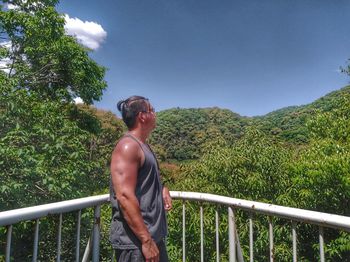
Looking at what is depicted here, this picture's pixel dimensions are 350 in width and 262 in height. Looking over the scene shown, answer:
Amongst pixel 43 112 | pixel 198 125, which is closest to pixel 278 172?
pixel 43 112

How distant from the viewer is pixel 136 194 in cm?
161

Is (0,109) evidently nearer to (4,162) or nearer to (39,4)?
(4,162)

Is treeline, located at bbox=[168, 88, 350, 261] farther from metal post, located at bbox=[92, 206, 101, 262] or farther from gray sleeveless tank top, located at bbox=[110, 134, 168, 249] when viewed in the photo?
gray sleeveless tank top, located at bbox=[110, 134, 168, 249]

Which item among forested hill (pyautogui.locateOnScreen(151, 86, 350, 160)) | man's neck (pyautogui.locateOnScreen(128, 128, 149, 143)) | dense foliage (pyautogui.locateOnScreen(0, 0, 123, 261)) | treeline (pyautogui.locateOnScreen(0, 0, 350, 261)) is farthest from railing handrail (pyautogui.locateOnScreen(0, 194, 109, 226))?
forested hill (pyautogui.locateOnScreen(151, 86, 350, 160))

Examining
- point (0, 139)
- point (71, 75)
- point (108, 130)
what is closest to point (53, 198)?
point (0, 139)

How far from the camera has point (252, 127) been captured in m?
12.6

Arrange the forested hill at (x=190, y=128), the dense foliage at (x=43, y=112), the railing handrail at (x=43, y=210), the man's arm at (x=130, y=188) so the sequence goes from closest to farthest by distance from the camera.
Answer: the railing handrail at (x=43, y=210), the man's arm at (x=130, y=188), the dense foliage at (x=43, y=112), the forested hill at (x=190, y=128)

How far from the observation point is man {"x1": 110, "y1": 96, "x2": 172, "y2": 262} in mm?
1518

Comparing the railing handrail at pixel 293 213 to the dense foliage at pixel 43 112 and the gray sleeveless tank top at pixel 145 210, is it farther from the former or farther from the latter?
the dense foliage at pixel 43 112

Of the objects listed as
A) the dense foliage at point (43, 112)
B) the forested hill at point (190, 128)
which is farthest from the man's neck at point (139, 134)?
the forested hill at point (190, 128)

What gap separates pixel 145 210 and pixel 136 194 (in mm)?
84

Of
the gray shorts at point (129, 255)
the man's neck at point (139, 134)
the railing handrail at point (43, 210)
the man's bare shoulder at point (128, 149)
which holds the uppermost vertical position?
the man's neck at point (139, 134)

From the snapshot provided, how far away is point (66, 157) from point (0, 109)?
1566 millimetres

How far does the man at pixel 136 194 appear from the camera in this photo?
1518mm
